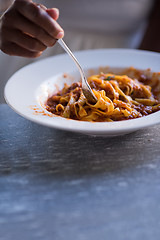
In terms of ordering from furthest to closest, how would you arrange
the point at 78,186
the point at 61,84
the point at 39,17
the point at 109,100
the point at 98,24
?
the point at 98,24 < the point at 61,84 < the point at 109,100 < the point at 39,17 < the point at 78,186

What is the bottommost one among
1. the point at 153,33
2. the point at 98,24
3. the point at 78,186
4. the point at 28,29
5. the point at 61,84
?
the point at 153,33

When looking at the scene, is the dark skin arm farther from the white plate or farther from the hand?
the hand

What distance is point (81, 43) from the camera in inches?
179

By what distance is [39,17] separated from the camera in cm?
152

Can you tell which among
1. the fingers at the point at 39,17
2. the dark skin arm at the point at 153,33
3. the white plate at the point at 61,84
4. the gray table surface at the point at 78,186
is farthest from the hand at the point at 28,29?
the dark skin arm at the point at 153,33

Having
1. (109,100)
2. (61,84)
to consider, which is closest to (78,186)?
(109,100)

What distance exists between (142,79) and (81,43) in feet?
7.86

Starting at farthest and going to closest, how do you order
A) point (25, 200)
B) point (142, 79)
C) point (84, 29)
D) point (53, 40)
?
point (84, 29), point (142, 79), point (53, 40), point (25, 200)

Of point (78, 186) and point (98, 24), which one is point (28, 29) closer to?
point (78, 186)

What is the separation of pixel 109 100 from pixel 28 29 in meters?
0.64

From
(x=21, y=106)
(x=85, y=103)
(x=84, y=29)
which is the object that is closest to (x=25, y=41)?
(x=21, y=106)

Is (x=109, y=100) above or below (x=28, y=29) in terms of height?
below

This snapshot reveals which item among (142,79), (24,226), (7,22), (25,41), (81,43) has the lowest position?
(81,43)

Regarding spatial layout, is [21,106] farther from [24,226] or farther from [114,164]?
[24,226]
